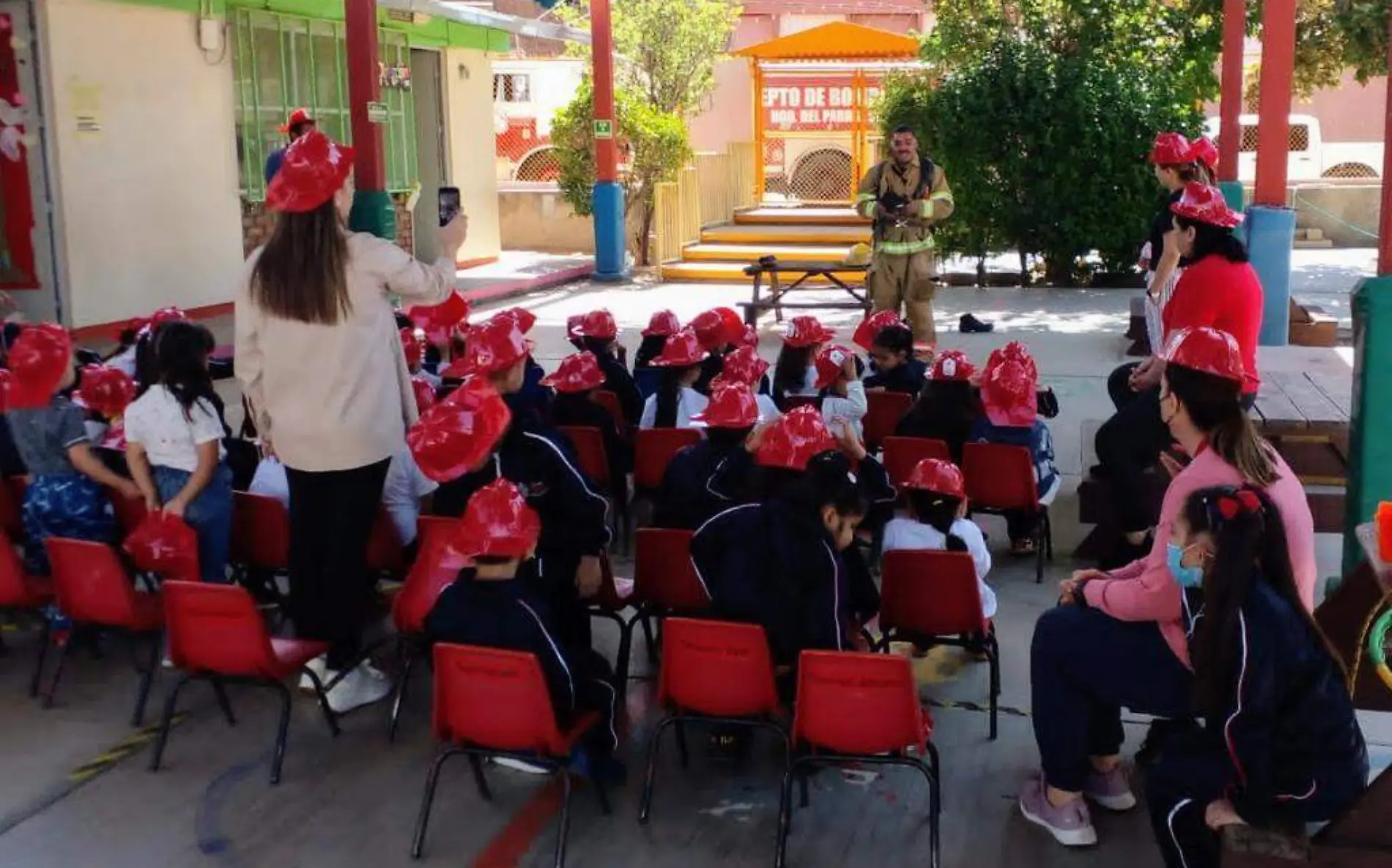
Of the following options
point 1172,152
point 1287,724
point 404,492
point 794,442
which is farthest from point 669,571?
point 1172,152

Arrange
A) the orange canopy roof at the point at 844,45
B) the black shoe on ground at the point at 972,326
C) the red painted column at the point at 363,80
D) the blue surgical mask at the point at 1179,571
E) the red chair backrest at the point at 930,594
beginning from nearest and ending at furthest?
the blue surgical mask at the point at 1179,571 < the red chair backrest at the point at 930,594 < the red painted column at the point at 363,80 < the black shoe on ground at the point at 972,326 < the orange canopy roof at the point at 844,45

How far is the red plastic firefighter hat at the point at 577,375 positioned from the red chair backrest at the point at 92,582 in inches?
88.7

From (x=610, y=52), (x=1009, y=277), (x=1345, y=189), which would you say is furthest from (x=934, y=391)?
(x=1345, y=189)

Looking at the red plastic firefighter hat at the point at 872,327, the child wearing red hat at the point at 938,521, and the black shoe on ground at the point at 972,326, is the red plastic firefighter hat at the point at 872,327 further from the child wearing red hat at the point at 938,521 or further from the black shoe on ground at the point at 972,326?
the black shoe on ground at the point at 972,326

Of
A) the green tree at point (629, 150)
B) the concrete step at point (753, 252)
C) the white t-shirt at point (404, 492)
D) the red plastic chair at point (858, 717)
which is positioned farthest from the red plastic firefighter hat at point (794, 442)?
the green tree at point (629, 150)

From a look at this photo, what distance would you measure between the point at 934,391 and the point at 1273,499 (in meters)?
3.04

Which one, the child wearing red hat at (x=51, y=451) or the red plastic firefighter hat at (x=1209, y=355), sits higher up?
the red plastic firefighter hat at (x=1209, y=355)

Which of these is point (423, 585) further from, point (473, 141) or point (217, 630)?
point (473, 141)

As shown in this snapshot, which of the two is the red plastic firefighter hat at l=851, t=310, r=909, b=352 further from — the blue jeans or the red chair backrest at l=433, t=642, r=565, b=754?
the red chair backrest at l=433, t=642, r=565, b=754

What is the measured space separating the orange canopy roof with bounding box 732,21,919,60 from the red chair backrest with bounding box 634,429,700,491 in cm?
1376

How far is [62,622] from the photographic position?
17.1 feet

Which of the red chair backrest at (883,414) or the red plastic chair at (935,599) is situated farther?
the red chair backrest at (883,414)

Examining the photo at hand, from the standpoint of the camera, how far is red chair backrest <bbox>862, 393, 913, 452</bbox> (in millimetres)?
6871

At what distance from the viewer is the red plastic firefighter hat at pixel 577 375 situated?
21.6 feet
